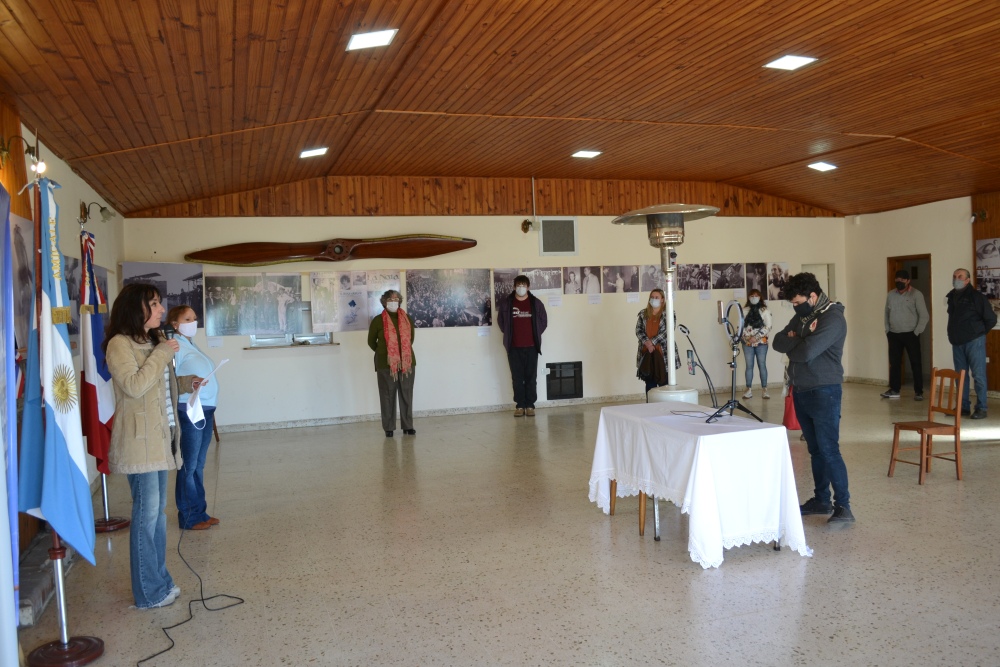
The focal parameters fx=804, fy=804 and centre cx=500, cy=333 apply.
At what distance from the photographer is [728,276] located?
444 inches

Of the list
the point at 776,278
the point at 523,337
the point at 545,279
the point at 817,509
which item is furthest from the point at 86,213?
the point at 776,278

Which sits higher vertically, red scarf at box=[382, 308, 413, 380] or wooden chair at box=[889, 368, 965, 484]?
red scarf at box=[382, 308, 413, 380]

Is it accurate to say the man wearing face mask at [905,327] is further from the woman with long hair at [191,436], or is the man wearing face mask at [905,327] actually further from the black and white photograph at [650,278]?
the woman with long hair at [191,436]

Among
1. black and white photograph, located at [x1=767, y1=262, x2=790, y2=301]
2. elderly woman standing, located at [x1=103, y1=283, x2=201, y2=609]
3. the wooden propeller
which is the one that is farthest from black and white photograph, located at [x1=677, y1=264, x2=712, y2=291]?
elderly woman standing, located at [x1=103, y1=283, x2=201, y2=609]

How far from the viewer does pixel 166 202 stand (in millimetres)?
8688

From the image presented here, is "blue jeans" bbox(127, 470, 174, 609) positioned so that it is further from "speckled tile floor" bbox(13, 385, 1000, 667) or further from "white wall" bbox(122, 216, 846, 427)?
"white wall" bbox(122, 216, 846, 427)

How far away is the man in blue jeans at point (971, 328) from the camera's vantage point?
Answer: 26.9 feet

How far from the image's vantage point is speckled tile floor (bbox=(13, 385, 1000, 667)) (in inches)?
126

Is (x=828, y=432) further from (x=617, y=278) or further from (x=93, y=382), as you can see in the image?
(x=617, y=278)

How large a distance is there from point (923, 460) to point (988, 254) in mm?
5306

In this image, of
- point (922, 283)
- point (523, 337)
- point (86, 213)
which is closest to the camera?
point (86, 213)

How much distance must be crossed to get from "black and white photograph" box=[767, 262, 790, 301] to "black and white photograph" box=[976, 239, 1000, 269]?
7.93 ft

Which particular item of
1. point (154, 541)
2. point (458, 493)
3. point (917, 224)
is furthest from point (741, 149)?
point (154, 541)

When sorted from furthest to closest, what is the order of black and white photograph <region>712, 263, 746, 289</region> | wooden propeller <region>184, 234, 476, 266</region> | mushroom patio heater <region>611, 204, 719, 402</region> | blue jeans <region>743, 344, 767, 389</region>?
black and white photograph <region>712, 263, 746, 289</region> → blue jeans <region>743, 344, 767, 389</region> → wooden propeller <region>184, 234, 476, 266</region> → mushroom patio heater <region>611, 204, 719, 402</region>
